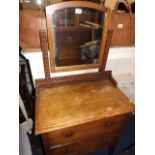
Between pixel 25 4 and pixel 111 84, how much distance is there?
1.16 meters

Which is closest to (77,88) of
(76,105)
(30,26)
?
(76,105)

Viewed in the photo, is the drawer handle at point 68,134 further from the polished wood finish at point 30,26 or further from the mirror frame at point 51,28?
the polished wood finish at point 30,26

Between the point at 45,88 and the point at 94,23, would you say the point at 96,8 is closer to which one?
the point at 94,23

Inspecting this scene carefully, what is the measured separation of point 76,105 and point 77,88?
8.2 inches

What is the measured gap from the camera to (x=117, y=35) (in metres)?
1.28

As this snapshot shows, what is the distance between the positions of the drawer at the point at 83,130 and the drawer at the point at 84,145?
0.07m

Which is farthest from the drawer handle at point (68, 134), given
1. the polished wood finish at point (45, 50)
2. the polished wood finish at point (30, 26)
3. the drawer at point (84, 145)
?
the polished wood finish at point (30, 26)

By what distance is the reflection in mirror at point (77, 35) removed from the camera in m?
1.10

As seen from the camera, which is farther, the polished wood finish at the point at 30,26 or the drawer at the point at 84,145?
the drawer at the point at 84,145

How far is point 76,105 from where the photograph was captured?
1116 mm

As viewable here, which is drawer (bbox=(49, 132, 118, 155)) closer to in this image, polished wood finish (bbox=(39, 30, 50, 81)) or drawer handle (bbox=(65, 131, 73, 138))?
drawer handle (bbox=(65, 131, 73, 138))

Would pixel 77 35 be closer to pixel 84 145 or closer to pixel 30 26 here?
pixel 30 26

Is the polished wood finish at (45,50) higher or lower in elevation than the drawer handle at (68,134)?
higher
